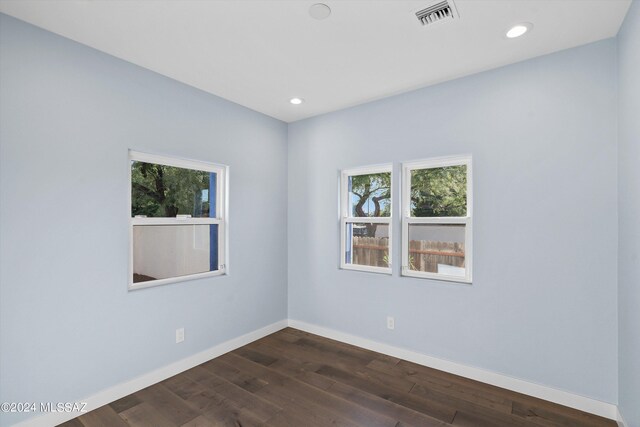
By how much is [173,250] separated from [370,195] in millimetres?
2196

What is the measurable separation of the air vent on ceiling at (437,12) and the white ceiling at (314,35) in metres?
0.04

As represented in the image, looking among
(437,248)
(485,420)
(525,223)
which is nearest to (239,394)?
(485,420)

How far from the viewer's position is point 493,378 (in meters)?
2.68

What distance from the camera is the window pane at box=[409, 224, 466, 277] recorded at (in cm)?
298

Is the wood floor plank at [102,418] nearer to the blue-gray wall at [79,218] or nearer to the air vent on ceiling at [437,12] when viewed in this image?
the blue-gray wall at [79,218]

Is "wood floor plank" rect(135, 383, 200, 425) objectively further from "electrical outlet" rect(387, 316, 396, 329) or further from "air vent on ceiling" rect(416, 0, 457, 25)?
"air vent on ceiling" rect(416, 0, 457, 25)

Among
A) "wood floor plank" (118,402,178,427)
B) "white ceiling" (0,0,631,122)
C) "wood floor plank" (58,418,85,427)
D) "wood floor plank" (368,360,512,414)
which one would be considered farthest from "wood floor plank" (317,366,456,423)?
"white ceiling" (0,0,631,122)

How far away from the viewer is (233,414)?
2.31 meters

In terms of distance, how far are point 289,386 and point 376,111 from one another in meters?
2.88

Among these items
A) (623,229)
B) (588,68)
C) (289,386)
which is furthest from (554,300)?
(289,386)

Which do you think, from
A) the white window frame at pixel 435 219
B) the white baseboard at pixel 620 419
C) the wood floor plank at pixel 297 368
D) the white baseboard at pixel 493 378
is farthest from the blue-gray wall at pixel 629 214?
Answer: the wood floor plank at pixel 297 368

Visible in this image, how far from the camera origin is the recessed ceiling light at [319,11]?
190 cm

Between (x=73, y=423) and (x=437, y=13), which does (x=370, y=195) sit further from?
(x=73, y=423)

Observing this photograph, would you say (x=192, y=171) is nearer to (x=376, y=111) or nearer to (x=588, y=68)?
(x=376, y=111)
